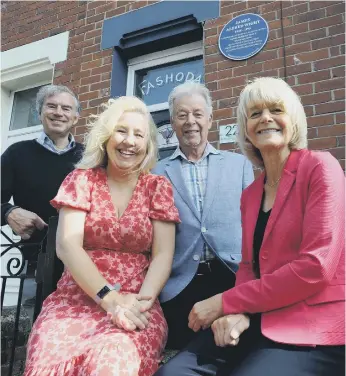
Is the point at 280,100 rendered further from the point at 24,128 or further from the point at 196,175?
the point at 24,128

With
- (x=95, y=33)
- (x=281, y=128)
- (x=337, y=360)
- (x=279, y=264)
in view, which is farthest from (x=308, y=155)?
(x=95, y=33)

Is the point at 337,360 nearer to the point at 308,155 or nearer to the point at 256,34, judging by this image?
the point at 308,155

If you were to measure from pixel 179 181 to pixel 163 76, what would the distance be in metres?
2.19

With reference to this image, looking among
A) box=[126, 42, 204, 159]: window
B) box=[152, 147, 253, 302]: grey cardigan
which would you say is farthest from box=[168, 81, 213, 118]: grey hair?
box=[126, 42, 204, 159]: window

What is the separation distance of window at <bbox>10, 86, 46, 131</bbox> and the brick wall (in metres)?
0.92

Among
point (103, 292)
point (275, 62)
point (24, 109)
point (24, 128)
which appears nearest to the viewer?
point (103, 292)

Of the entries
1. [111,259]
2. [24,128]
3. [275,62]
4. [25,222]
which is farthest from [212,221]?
[24,128]

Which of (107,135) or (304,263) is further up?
(107,135)

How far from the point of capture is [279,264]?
58.4 inches

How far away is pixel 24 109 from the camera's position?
5.27 m

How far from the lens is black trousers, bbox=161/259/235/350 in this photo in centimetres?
210

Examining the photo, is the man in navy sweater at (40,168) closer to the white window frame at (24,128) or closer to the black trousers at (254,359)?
the black trousers at (254,359)

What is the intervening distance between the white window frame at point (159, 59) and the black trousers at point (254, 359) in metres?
2.92

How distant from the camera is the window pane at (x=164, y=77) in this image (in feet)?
13.3
